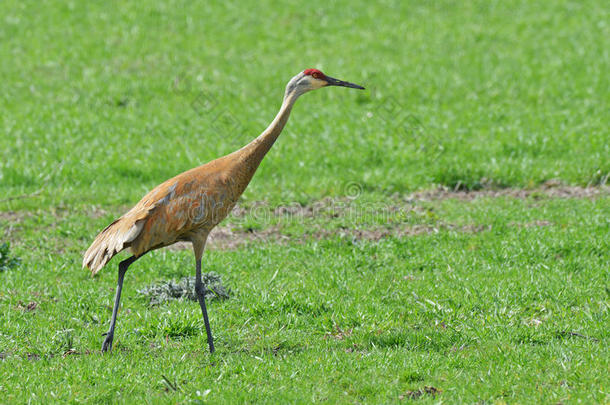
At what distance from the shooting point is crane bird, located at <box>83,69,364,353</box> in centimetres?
605

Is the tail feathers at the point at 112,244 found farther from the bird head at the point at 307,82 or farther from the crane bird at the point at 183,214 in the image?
the bird head at the point at 307,82

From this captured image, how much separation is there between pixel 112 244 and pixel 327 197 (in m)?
4.71

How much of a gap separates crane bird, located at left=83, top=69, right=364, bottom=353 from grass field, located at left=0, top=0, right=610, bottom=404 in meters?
0.73

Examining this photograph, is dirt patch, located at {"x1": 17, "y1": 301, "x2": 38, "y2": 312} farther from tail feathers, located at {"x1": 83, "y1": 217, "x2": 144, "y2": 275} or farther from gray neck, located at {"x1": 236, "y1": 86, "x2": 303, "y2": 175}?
gray neck, located at {"x1": 236, "y1": 86, "x2": 303, "y2": 175}

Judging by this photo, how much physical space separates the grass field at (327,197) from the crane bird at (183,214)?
0.73 metres

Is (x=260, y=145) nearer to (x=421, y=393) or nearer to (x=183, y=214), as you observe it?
(x=183, y=214)

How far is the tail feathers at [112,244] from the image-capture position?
599cm

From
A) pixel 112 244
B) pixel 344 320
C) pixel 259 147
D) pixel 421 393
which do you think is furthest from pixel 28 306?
pixel 421 393

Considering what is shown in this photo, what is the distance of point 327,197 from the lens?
1031cm

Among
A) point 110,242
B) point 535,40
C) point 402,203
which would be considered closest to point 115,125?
point 402,203

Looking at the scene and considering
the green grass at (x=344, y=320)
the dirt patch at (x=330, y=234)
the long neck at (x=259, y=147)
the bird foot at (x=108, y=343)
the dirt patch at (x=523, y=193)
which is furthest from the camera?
the dirt patch at (x=523, y=193)

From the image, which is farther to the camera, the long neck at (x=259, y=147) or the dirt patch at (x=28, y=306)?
the dirt patch at (x=28, y=306)

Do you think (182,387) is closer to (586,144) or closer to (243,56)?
(586,144)

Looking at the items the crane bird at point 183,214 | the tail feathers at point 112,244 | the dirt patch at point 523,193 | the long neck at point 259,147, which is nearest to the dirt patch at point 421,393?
the crane bird at point 183,214
